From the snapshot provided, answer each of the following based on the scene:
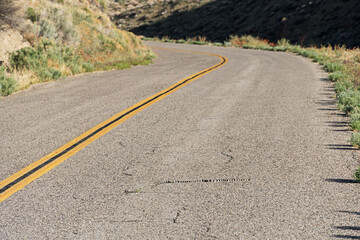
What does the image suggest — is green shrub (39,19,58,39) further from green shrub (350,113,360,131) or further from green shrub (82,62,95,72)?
green shrub (350,113,360,131)

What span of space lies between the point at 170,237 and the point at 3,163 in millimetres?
3103

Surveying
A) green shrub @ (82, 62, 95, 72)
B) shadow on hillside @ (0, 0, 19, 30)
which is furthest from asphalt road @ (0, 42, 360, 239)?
green shrub @ (82, 62, 95, 72)

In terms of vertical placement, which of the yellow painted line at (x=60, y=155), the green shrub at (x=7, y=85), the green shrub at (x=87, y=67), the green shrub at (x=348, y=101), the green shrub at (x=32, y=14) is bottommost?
the green shrub at (x=87, y=67)

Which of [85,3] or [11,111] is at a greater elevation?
[85,3]

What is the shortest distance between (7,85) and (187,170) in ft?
25.9

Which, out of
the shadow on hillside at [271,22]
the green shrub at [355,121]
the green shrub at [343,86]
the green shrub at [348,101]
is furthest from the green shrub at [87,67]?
the shadow on hillside at [271,22]

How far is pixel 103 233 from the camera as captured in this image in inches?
161

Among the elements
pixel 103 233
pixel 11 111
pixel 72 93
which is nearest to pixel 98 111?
pixel 11 111

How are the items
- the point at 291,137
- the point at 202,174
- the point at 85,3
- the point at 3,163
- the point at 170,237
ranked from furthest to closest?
the point at 85,3
the point at 291,137
the point at 3,163
the point at 202,174
the point at 170,237

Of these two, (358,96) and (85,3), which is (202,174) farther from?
(85,3)

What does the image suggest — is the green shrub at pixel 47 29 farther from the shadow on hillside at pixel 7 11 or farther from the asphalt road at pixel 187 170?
the asphalt road at pixel 187 170

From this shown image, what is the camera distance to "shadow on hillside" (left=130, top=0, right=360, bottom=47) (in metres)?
42.0

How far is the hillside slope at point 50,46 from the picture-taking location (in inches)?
578

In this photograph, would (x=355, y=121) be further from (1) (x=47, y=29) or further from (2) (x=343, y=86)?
(1) (x=47, y=29)
